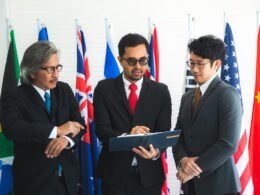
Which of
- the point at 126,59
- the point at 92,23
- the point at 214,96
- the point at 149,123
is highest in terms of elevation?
the point at 92,23

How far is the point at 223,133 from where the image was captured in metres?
1.99

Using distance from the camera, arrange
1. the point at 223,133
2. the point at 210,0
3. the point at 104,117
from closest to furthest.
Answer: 1. the point at 223,133
2. the point at 104,117
3. the point at 210,0

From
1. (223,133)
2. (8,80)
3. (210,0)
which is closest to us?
(223,133)

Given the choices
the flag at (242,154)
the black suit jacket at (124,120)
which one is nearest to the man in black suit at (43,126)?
the black suit jacket at (124,120)

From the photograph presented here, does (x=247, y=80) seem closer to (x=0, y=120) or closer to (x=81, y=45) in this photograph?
(x=81, y=45)

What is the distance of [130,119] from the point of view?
2.12 meters

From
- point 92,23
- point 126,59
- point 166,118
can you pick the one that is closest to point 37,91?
point 126,59

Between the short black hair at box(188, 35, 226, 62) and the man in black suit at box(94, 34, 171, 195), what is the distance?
0.33 m

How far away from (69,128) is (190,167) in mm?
758

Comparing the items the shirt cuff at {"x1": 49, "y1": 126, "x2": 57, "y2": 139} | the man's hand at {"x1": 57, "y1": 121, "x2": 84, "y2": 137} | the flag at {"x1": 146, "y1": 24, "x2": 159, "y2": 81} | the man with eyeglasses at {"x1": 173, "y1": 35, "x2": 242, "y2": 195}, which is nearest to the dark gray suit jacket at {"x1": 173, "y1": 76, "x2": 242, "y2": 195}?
the man with eyeglasses at {"x1": 173, "y1": 35, "x2": 242, "y2": 195}

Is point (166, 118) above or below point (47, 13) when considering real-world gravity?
below

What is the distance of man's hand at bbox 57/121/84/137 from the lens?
191 centimetres

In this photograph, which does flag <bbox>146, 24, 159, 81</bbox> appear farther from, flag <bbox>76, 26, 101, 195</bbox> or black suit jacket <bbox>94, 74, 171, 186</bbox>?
black suit jacket <bbox>94, 74, 171, 186</bbox>

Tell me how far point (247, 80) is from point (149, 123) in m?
1.94
